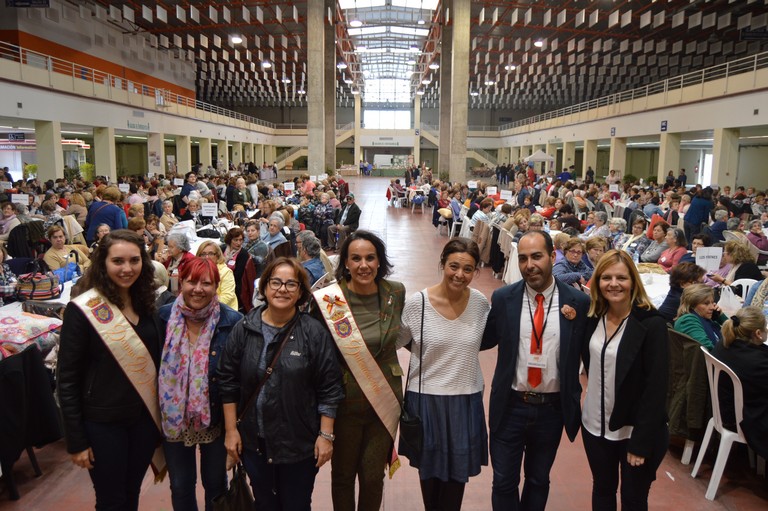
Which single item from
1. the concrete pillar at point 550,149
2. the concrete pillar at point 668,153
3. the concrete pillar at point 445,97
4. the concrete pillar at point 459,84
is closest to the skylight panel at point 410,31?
the concrete pillar at point 445,97

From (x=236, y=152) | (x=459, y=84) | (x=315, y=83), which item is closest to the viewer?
(x=315, y=83)

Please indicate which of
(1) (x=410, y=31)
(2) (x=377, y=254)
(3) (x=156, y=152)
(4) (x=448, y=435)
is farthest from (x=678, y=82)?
(4) (x=448, y=435)

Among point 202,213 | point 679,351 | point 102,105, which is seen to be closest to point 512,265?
point 679,351

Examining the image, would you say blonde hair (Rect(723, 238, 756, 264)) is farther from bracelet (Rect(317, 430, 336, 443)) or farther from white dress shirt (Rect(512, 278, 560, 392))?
bracelet (Rect(317, 430, 336, 443))

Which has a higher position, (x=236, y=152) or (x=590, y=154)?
(x=236, y=152)

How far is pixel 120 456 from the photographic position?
2539 mm

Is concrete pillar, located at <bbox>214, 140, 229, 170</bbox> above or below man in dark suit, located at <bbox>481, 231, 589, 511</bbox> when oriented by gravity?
above

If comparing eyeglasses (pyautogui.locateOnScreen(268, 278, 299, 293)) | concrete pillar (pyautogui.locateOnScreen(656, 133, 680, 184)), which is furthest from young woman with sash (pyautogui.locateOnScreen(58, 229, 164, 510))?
→ concrete pillar (pyautogui.locateOnScreen(656, 133, 680, 184))

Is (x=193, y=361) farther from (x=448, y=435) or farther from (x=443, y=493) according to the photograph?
(x=443, y=493)

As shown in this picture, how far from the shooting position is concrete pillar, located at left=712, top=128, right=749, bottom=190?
17938mm

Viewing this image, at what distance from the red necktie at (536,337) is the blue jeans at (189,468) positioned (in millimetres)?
1441

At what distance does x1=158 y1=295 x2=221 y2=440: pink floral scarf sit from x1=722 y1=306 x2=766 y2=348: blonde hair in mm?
3049

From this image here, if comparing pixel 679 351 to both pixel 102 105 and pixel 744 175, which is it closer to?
pixel 102 105

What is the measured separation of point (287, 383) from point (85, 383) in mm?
866
